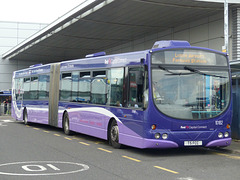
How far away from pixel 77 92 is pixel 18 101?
8.85m

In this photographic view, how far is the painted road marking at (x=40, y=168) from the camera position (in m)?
8.30

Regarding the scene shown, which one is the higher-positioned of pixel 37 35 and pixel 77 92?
pixel 37 35

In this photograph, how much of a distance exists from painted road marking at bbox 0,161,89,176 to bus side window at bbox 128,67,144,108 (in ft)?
8.33

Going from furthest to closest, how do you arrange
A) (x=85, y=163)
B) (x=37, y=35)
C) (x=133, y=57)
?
(x=37, y=35) → (x=133, y=57) → (x=85, y=163)

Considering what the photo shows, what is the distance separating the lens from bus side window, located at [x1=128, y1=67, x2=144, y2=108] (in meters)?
10.8

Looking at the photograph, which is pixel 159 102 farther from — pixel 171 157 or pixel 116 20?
pixel 116 20

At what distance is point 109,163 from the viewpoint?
9547 millimetres

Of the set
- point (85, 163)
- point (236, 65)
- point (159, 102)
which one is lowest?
point (85, 163)

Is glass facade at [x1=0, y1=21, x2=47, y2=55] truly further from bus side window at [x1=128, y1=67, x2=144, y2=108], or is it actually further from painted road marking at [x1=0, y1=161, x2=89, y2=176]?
painted road marking at [x1=0, y1=161, x2=89, y2=176]

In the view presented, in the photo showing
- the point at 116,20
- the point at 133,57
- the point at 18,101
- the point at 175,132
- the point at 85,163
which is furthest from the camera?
the point at 116,20

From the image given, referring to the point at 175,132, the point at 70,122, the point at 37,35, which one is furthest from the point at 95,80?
the point at 37,35

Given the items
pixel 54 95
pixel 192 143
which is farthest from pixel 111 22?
pixel 192 143

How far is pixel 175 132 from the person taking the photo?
10.5 m

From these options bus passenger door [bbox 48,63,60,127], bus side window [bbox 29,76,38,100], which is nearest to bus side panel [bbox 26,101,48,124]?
bus side window [bbox 29,76,38,100]
